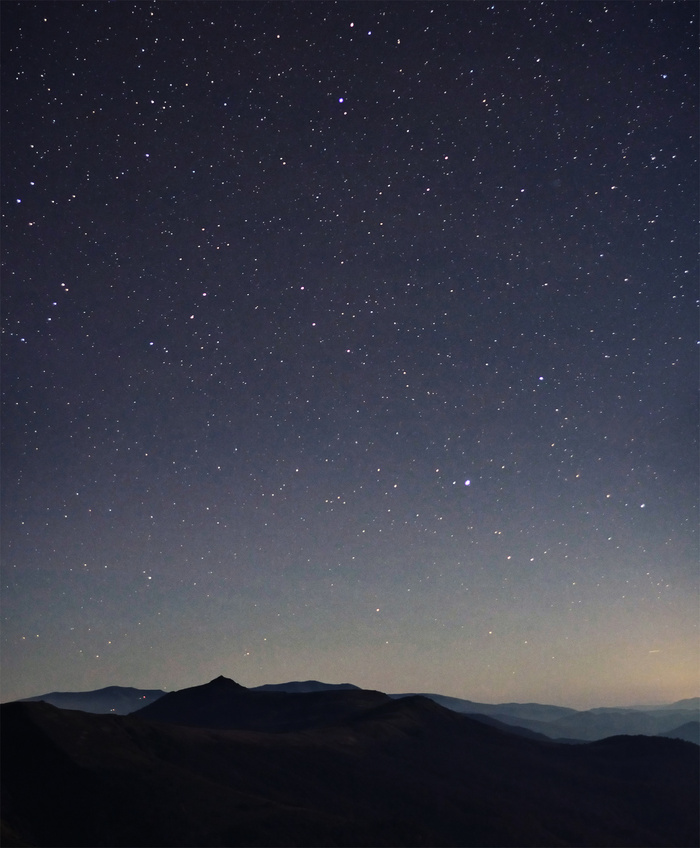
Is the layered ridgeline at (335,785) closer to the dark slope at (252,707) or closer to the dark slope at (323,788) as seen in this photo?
the dark slope at (323,788)

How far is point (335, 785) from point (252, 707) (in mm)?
58469

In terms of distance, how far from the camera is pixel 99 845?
38.6 m

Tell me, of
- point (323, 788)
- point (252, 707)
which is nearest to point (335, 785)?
point (323, 788)

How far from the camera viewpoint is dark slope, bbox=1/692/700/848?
4112 centimetres

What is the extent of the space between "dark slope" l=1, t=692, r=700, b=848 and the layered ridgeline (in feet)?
0.46

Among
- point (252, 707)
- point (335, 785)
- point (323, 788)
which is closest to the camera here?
point (323, 788)

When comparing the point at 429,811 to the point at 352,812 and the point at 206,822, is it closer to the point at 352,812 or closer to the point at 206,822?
the point at 352,812

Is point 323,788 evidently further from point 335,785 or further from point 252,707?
point 252,707

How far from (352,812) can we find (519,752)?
39578mm

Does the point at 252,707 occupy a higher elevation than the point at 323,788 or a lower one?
higher

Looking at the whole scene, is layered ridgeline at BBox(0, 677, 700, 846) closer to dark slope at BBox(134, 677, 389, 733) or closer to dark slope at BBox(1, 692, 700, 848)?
dark slope at BBox(1, 692, 700, 848)

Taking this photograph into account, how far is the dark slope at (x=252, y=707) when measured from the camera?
317 ft

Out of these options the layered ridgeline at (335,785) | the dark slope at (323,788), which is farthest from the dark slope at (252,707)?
the dark slope at (323,788)

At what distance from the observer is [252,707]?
360 feet
